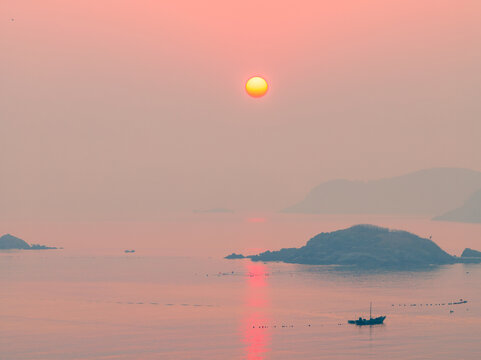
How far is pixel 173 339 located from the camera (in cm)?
15012

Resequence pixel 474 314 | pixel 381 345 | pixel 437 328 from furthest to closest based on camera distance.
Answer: pixel 474 314 < pixel 437 328 < pixel 381 345

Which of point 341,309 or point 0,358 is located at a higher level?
point 341,309

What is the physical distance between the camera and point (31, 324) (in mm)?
165875

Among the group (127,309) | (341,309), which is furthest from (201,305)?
(341,309)

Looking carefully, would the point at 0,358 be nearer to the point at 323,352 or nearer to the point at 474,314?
the point at 323,352

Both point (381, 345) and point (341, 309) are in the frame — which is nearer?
point (381, 345)

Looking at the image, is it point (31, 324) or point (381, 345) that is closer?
point (381, 345)

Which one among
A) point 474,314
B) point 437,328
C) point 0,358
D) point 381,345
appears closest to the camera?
point 0,358

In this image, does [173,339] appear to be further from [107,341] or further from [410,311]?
[410,311]

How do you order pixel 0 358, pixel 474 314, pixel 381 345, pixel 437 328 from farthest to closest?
pixel 474 314
pixel 437 328
pixel 381 345
pixel 0 358

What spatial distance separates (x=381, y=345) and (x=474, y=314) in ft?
154

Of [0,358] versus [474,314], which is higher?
[474,314]

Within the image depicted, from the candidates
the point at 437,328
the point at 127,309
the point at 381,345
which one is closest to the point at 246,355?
the point at 381,345

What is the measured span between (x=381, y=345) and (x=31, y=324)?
6858 centimetres
